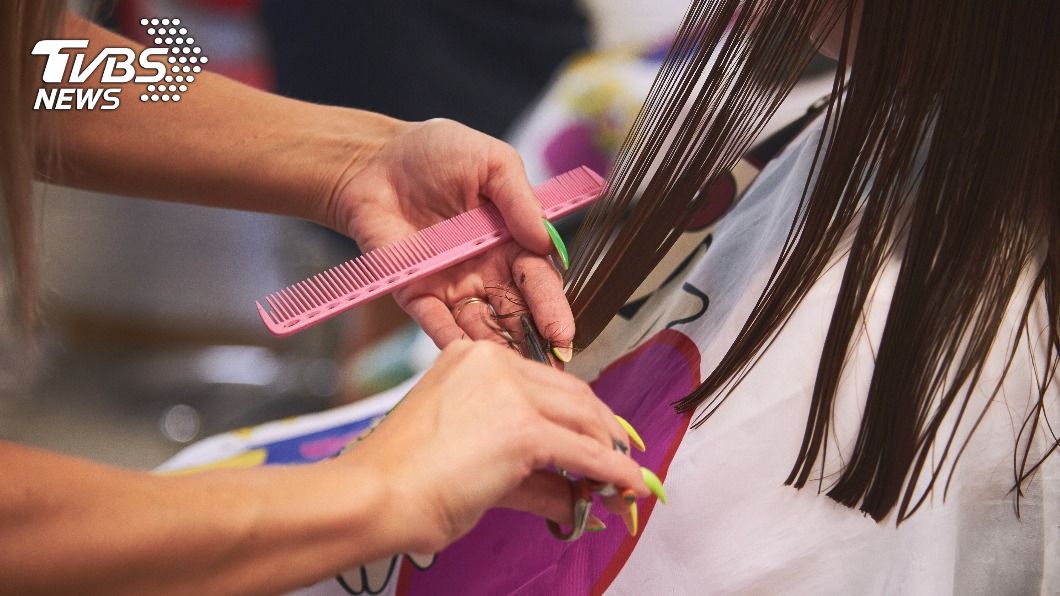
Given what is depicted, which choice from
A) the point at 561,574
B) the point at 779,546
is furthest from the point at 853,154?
the point at 561,574

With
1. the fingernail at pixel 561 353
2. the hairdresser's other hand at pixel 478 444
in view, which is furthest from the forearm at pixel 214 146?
the hairdresser's other hand at pixel 478 444

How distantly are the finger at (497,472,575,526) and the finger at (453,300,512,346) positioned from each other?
0.27 m

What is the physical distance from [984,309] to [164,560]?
2.13 feet

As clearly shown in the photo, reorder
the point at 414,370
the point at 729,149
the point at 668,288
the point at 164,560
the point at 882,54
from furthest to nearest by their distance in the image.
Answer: the point at 414,370 < the point at 668,288 < the point at 729,149 < the point at 882,54 < the point at 164,560

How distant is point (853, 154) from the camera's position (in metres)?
0.79

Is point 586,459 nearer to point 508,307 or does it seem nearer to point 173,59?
point 508,307

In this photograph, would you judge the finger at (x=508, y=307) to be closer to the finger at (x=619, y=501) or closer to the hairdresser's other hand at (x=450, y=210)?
the hairdresser's other hand at (x=450, y=210)

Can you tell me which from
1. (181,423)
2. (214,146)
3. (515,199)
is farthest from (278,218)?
(515,199)

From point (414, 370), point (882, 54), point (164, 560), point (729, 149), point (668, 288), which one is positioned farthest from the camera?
point (414, 370)

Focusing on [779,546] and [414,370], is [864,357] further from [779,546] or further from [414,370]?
[414,370]

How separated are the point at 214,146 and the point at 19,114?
0.92 feet

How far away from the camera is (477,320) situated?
2.96ft

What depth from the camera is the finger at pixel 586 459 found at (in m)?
0.58

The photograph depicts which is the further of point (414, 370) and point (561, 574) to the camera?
point (414, 370)
